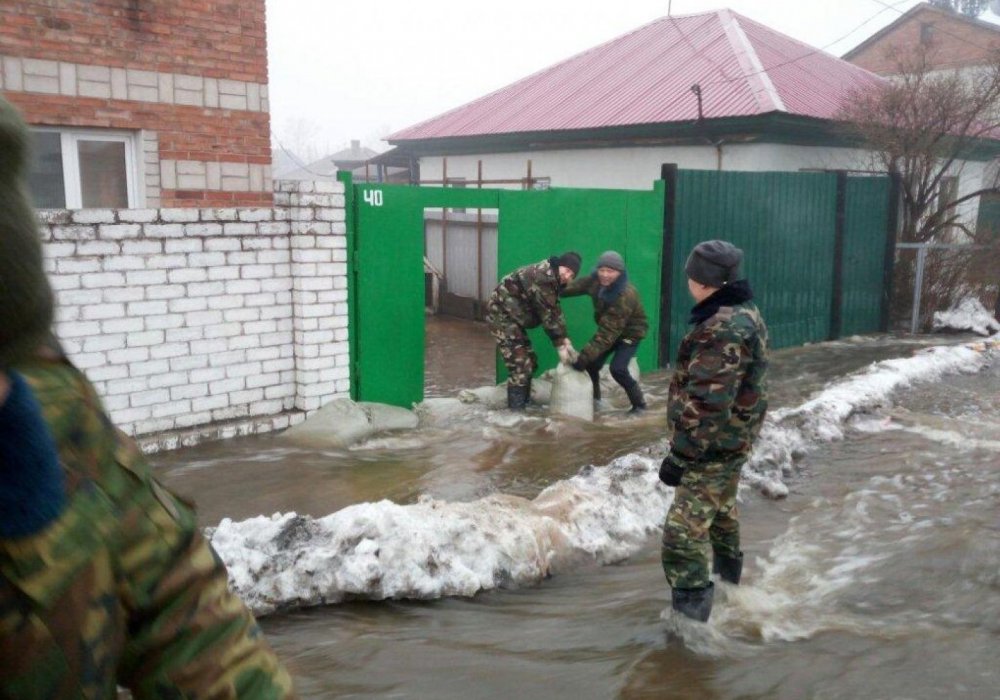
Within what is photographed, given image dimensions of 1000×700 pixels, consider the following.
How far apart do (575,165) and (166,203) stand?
1060 cm

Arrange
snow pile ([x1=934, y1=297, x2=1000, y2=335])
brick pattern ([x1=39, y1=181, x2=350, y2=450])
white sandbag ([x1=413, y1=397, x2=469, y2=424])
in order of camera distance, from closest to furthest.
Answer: brick pattern ([x1=39, y1=181, x2=350, y2=450])
white sandbag ([x1=413, y1=397, x2=469, y2=424])
snow pile ([x1=934, y1=297, x2=1000, y2=335])

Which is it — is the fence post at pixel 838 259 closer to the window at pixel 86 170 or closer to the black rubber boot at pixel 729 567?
the black rubber boot at pixel 729 567

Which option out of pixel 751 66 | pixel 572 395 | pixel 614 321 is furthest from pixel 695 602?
pixel 751 66

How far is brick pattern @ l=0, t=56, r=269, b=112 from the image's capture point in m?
5.91

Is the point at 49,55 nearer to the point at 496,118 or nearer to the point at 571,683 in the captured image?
the point at 571,683

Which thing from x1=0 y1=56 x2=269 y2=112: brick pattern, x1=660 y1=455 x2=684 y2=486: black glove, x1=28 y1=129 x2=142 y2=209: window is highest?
x1=0 y1=56 x2=269 y2=112: brick pattern

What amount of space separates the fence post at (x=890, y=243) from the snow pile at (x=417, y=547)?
31.4ft

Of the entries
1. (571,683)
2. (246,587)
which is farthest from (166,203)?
(571,683)

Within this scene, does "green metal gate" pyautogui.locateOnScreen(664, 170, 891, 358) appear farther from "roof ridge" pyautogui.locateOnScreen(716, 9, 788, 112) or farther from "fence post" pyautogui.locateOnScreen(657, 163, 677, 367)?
"roof ridge" pyautogui.locateOnScreen(716, 9, 788, 112)

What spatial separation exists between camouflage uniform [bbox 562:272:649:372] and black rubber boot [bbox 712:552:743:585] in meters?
3.65

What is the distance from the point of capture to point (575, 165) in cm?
1620

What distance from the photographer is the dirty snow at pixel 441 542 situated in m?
3.93

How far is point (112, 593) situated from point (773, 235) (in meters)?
10.9

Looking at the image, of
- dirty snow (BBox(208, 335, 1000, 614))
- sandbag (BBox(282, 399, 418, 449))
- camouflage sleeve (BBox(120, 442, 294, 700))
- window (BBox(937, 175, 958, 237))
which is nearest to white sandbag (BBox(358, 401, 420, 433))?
sandbag (BBox(282, 399, 418, 449))
